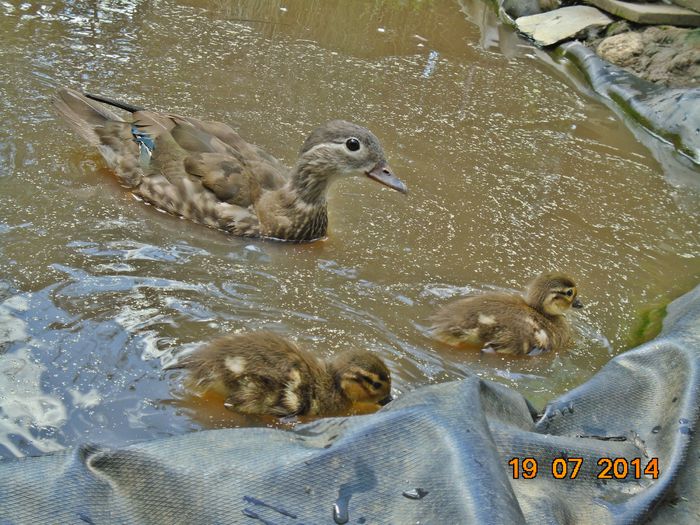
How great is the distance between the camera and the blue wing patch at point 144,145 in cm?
461

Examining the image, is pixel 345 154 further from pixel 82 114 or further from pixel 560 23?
pixel 560 23

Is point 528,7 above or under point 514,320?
above

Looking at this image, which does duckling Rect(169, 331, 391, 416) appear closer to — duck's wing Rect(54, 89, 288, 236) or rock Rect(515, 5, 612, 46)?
duck's wing Rect(54, 89, 288, 236)

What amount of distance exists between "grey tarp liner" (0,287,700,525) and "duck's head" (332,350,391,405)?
1.95 ft

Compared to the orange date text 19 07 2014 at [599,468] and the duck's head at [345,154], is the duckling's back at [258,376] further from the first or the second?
the duck's head at [345,154]

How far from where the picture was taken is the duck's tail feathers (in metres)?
4.80

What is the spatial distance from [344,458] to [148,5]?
19.3ft

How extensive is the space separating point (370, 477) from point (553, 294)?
2093mm

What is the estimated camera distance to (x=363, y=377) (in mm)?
3045

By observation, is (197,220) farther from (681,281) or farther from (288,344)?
(681,281)

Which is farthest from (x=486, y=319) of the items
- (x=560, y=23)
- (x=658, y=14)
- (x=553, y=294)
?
(x=560, y=23)

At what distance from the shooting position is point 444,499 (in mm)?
1962

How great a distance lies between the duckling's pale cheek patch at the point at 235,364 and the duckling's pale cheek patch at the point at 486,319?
1.13m

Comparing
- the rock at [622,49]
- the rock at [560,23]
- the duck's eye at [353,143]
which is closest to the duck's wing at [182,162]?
the duck's eye at [353,143]
